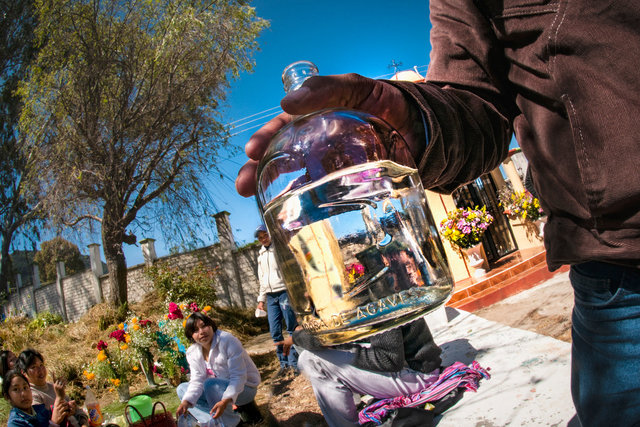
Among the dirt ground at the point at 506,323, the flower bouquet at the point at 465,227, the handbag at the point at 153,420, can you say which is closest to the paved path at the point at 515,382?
the dirt ground at the point at 506,323

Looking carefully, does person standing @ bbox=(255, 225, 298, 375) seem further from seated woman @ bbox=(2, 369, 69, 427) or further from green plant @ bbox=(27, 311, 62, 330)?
green plant @ bbox=(27, 311, 62, 330)

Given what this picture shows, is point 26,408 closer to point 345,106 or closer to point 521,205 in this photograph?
point 345,106

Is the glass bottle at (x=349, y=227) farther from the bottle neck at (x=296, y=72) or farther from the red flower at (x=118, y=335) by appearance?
the red flower at (x=118, y=335)

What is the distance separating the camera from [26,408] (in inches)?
125

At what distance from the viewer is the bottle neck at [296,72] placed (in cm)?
93

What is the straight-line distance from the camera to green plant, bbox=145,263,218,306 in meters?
9.55

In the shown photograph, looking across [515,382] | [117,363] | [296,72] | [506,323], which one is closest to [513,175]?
[506,323]

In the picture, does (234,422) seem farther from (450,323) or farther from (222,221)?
(222,221)

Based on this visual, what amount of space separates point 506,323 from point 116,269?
9389mm

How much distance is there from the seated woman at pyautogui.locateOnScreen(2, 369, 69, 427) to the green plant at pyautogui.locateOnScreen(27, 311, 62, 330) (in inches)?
374

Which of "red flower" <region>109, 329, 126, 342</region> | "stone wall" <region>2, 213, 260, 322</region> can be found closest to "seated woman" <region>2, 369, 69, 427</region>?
"red flower" <region>109, 329, 126, 342</region>

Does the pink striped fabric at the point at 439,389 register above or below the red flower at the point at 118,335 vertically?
below

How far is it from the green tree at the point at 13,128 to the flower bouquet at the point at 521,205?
1151 centimetres

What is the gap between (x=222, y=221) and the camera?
36.8ft
